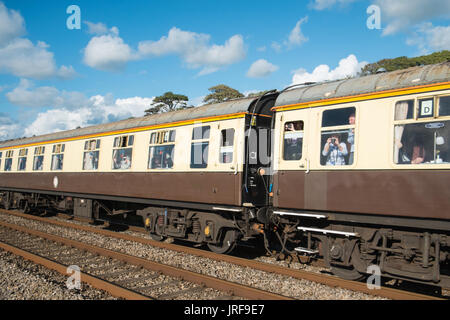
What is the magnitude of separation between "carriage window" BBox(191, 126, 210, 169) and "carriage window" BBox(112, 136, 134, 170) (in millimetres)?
2879

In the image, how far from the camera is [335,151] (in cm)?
677

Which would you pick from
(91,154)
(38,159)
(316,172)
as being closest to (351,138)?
(316,172)

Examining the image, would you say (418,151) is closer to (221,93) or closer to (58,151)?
(58,151)

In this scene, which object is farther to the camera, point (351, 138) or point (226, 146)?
point (226, 146)

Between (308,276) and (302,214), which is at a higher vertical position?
(302,214)

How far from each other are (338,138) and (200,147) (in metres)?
3.64

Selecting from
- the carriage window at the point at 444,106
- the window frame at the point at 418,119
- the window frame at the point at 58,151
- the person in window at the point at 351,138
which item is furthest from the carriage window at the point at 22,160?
the carriage window at the point at 444,106

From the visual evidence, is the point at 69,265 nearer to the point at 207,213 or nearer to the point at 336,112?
the point at 207,213

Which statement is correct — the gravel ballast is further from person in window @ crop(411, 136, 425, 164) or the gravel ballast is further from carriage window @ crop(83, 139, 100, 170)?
carriage window @ crop(83, 139, 100, 170)

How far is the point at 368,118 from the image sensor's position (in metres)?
6.37

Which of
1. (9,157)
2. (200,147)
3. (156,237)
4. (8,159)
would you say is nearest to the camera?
(200,147)

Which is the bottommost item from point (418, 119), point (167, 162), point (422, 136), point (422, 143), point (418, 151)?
point (167, 162)

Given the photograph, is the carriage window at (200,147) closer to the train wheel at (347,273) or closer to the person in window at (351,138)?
the person in window at (351,138)

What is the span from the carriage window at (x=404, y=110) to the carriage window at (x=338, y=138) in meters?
0.74
